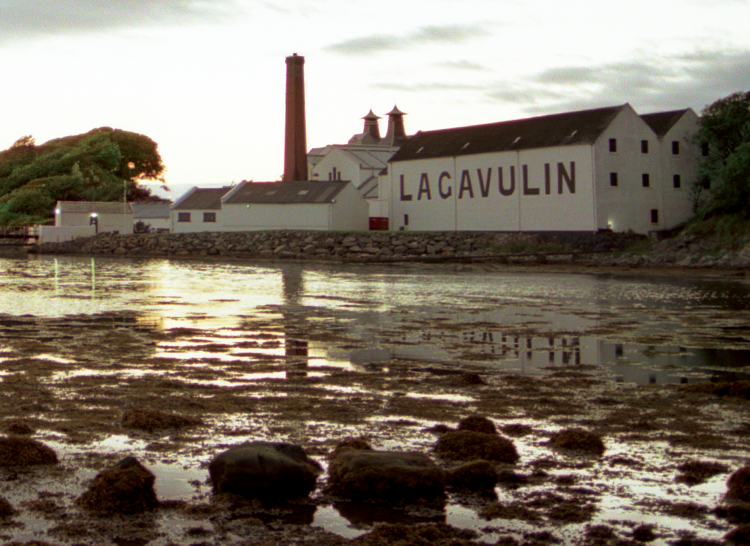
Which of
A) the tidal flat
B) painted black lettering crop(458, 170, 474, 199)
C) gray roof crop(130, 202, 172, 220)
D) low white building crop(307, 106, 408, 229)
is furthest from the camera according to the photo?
gray roof crop(130, 202, 172, 220)

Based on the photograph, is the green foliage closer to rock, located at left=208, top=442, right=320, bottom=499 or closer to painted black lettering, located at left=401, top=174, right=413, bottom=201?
painted black lettering, located at left=401, top=174, right=413, bottom=201

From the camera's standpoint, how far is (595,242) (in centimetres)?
5700

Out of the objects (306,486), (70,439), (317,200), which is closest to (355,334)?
(70,439)

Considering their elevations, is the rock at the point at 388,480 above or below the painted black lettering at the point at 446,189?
below

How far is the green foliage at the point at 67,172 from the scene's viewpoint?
339 ft

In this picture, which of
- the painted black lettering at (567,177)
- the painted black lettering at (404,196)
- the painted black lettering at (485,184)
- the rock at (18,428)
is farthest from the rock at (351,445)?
the painted black lettering at (404,196)

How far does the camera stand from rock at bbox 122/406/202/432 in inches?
365

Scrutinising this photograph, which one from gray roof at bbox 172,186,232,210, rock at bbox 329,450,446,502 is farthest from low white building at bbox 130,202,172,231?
rock at bbox 329,450,446,502

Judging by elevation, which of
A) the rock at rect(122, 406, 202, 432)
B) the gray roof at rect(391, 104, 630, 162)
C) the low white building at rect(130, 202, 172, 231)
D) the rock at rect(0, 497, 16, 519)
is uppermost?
the gray roof at rect(391, 104, 630, 162)

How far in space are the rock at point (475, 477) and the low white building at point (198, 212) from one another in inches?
3176

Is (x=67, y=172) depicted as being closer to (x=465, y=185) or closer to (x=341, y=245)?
(x=341, y=245)

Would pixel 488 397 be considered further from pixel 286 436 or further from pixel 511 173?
pixel 511 173

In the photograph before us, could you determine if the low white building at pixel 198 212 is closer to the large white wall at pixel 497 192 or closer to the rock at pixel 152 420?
the large white wall at pixel 497 192

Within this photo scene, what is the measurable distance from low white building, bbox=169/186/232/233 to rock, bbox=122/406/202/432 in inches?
3068
